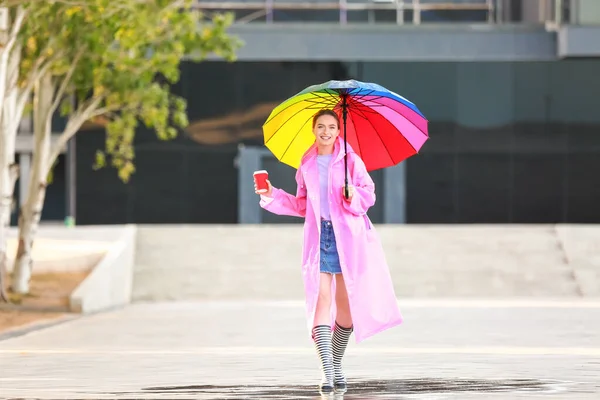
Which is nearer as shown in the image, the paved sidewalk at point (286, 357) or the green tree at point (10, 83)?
the paved sidewalk at point (286, 357)

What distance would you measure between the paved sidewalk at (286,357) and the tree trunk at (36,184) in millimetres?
4532

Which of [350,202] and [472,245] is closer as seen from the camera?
[350,202]

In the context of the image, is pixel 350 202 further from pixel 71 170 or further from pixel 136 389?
pixel 71 170

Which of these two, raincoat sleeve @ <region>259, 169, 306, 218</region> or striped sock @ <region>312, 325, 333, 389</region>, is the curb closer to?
raincoat sleeve @ <region>259, 169, 306, 218</region>

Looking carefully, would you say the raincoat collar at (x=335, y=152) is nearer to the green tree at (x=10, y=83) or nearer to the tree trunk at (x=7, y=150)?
the green tree at (x=10, y=83)

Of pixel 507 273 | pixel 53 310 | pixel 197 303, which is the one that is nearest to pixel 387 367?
pixel 53 310

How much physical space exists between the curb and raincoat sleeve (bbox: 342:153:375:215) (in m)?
8.57

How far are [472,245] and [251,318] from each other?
1333cm

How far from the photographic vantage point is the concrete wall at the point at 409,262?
30891 mm

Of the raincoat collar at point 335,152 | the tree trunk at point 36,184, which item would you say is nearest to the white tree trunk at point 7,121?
the tree trunk at point 36,184

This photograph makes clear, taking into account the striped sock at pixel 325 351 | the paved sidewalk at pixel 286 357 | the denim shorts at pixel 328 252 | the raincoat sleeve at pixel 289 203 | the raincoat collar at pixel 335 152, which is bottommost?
the paved sidewalk at pixel 286 357

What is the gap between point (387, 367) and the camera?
1348cm

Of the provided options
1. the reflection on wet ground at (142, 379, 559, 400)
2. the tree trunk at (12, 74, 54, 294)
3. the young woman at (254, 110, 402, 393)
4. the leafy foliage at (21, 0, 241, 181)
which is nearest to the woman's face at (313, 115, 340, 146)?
the young woman at (254, 110, 402, 393)

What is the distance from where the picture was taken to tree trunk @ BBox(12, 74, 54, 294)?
91.7 feet
